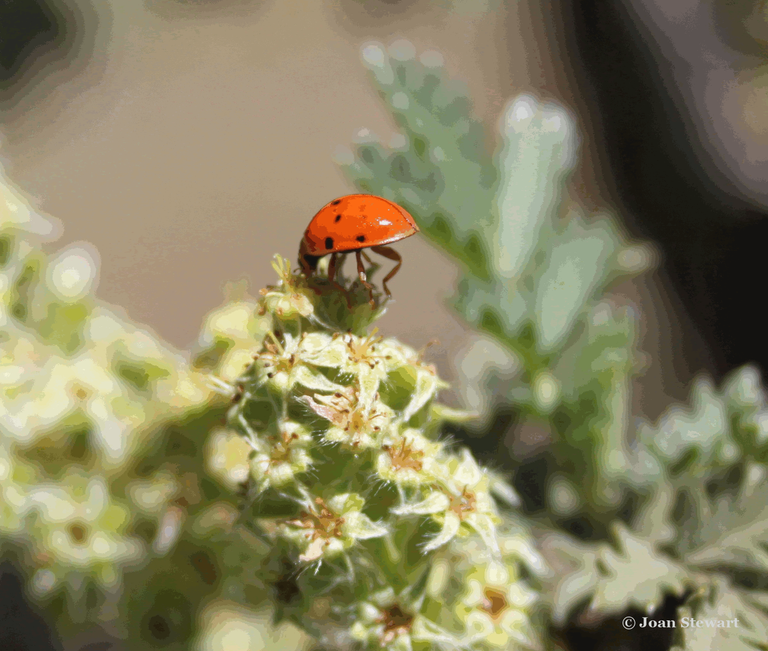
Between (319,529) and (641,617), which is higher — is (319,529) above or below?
above

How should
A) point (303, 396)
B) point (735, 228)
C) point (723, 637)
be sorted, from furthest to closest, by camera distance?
point (735, 228) → point (723, 637) → point (303, 396)

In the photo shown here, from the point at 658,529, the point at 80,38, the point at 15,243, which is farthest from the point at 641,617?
the point at 80,38

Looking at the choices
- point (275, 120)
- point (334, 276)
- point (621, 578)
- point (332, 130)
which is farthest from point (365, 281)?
point (275, 120)

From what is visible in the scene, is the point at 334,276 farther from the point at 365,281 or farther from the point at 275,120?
the point at 275,120

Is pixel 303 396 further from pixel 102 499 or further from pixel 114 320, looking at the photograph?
pixel 114 320

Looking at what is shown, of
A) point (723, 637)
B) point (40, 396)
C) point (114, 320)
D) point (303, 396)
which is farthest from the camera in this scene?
point (114, 320)

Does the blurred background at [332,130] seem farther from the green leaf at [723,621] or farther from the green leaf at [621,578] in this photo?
the green leaf at [723,621]
